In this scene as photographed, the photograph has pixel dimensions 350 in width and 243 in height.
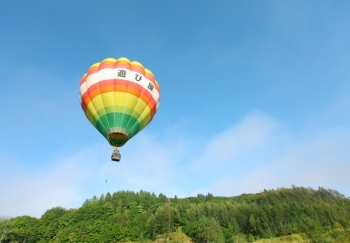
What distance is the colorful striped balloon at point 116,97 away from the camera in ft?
62.8

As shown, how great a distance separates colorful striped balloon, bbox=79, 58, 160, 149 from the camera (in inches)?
754

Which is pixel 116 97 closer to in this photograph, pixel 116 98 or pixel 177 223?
pixel 116 98

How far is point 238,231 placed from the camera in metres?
71.3

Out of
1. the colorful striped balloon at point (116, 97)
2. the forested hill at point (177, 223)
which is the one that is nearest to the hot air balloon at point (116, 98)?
the colorful striped balloon at point (116, 97)

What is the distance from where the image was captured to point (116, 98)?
1912cm

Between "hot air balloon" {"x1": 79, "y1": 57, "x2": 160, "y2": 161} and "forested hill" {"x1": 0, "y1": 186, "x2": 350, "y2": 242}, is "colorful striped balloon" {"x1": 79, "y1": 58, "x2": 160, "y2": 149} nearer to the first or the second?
"hot air balloon" {"x1": 79, "y1": 57, "x2": 160, "y2": 161}

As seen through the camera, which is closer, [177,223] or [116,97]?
[116,97]

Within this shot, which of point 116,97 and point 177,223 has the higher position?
point 177,223

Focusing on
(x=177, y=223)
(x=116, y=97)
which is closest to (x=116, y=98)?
(x=116, y=97)

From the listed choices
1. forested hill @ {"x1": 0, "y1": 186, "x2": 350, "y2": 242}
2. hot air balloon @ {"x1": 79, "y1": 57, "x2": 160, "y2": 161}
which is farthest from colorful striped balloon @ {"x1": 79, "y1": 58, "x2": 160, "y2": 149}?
forested hill @ {"x1": 0, "y1": 186, "x2": 350, "y2": 242}

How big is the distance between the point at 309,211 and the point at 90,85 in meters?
74.0

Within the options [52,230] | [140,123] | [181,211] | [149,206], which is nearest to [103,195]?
[149,206]

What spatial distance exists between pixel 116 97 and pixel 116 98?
0.08 meters

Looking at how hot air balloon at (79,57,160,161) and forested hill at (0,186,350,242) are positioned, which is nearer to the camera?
hot air balloon at (79,57,160,161)
